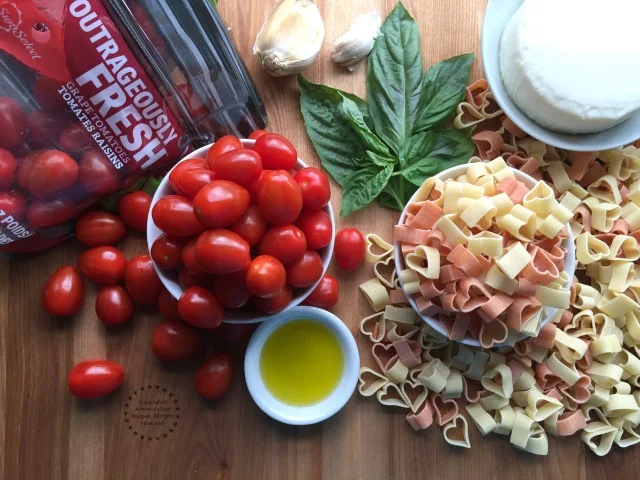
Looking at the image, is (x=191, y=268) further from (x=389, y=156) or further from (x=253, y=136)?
(x=389, y=156)

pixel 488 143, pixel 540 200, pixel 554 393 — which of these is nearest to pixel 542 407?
pixel 554 393

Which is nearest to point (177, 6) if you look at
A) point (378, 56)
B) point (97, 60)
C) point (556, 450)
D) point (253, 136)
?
point (97, 60)

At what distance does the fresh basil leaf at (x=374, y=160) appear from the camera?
52.1 inches

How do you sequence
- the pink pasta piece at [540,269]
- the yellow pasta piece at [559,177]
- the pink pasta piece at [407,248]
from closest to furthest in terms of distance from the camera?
the pink pasta piece at [540,269] < the pink pasta piece at [407,248] < the yellow pasta piece at [559,177]

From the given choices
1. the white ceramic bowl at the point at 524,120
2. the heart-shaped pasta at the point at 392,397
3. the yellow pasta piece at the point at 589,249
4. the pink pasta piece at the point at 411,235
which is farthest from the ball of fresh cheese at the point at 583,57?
the heart-shaped pasta at the point at 392,397

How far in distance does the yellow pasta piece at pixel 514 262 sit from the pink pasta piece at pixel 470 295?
0.19 ft

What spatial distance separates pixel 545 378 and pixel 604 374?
13cm

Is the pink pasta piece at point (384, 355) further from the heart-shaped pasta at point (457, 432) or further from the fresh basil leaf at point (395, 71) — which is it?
the fresh basil leaf at point (395, 71)

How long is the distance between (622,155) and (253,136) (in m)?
0.86

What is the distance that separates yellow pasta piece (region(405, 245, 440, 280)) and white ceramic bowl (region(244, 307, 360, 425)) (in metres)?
0.20

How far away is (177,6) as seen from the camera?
1.12 meters

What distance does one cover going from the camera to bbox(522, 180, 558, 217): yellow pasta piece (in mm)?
1188

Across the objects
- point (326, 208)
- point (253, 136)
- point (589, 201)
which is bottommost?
point (589, 201)

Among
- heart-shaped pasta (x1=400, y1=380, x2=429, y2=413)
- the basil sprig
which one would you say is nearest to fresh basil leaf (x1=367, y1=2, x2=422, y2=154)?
the basil sprig
